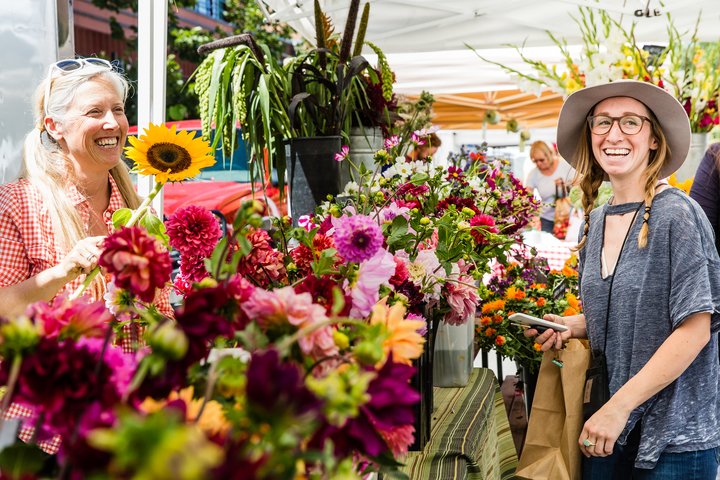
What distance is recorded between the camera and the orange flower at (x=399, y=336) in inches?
24.5

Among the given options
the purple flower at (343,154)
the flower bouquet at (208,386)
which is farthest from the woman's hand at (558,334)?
the flower bouquet at (208,386)

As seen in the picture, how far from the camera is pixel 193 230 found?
1.05m

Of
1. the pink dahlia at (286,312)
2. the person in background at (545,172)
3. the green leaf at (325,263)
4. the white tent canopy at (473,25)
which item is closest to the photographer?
the pink dahlia at (286,312)

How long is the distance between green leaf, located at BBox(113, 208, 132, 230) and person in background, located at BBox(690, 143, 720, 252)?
2.04 meters

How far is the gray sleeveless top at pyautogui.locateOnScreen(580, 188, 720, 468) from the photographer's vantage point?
1545 mm

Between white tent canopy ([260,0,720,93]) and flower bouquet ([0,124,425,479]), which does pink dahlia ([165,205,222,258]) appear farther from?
white tent canopy ([260,0,720,93])

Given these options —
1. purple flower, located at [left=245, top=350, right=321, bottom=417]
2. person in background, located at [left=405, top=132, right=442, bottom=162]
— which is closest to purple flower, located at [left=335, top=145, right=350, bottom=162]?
person in background, located at [left=405, top=132, right=442, bottom=162]

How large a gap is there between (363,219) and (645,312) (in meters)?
0.95

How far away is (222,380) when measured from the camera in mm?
553

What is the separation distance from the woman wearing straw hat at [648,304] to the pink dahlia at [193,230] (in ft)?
3.26

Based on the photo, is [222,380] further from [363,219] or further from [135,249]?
[363,219]

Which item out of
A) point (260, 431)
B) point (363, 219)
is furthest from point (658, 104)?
point (260, 431)

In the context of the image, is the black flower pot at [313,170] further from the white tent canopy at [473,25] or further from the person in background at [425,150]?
the white tent canopy at [473,25]

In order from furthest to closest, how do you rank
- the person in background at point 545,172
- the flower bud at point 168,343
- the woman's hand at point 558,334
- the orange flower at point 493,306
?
1. the person in background at point 545,172
2. the orange flower at point 493,306
3. the woman's hand at point 558,334
4. the flower bud at point 168,343
